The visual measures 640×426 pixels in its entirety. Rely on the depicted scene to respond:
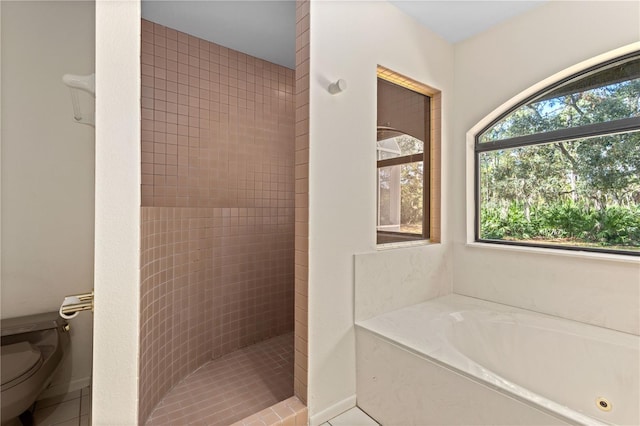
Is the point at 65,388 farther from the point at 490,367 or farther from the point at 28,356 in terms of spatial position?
the point at 490,367

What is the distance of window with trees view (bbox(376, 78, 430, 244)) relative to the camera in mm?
2201

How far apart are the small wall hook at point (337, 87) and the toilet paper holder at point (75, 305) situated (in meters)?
1.47

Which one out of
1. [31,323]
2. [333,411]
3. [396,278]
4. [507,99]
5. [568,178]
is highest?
[507,99]

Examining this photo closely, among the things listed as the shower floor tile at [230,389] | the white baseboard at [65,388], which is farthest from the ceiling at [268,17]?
the shower floor tile at [230,389]

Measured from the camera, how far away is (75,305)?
0.93 m

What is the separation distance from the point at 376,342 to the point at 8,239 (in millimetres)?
1719

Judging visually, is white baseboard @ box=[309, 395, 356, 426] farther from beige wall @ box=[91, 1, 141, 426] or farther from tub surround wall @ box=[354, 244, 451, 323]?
beige wall @ box=[91, 1, 141, 426]

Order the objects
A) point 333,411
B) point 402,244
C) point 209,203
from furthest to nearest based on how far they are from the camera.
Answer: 1. point 209,203
2. point 402,244
3. point 333,411

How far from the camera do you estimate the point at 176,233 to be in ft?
6.80

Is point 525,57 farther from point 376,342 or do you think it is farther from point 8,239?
point 8,239

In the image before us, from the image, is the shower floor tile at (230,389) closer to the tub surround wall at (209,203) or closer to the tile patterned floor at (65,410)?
the tub surround wall at (209,203)

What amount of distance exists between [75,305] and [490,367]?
225 cm

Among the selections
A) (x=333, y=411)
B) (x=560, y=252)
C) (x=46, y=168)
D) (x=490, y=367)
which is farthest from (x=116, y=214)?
(x=560, y=252)

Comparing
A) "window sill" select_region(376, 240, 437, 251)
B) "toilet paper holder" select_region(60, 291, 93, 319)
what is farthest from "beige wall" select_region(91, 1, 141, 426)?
"window sill" select_region(376, 240, 437, 251)
